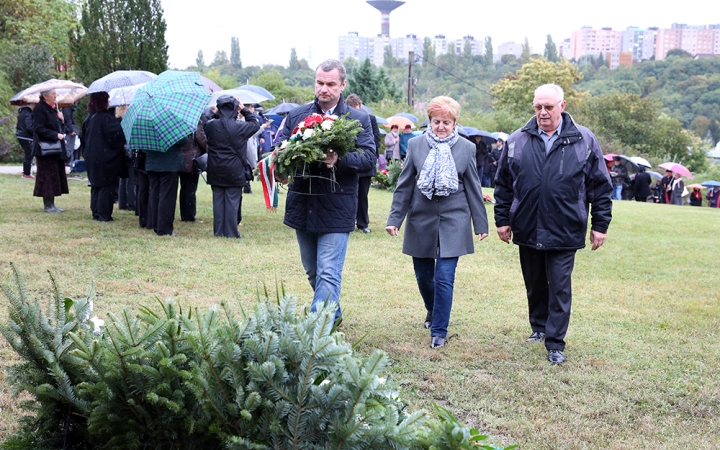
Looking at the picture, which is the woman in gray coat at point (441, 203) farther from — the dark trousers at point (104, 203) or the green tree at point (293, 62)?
the green tree at point (293, 62)

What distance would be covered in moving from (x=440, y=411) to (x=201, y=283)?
18.5ft

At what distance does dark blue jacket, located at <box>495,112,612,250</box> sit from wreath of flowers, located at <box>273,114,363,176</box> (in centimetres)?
140

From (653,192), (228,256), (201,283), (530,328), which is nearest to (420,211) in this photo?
(530,328)

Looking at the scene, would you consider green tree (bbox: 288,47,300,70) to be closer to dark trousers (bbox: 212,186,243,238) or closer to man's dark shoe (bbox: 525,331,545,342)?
dark trousers (bbox: 212,186,243,238)

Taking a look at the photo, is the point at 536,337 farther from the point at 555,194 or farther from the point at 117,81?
the point at 117,81

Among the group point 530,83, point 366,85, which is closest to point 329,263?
point 366,85

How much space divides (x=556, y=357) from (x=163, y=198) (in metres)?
7.14

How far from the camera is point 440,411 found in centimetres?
285

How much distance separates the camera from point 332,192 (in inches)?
223

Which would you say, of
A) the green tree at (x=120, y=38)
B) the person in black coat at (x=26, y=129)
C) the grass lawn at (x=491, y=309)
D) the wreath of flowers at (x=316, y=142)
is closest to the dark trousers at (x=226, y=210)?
the grass lawn at (x=491, y=309)

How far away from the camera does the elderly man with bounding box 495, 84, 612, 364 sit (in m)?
5.84

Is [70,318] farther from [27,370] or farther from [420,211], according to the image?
[420,211]

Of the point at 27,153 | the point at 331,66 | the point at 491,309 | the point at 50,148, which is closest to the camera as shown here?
the point at 331,66

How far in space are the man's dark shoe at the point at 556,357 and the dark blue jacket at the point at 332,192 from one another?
1814 mm
